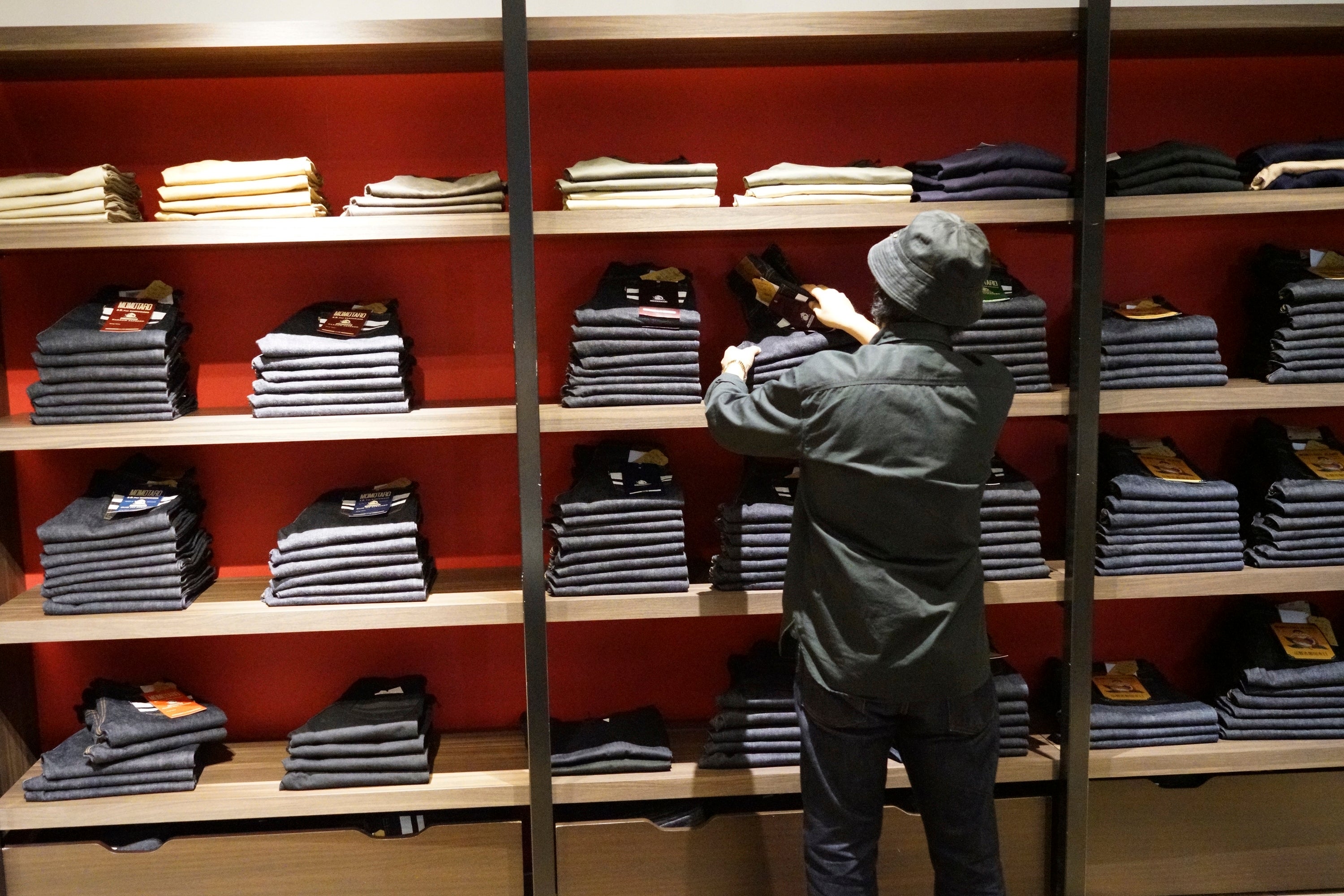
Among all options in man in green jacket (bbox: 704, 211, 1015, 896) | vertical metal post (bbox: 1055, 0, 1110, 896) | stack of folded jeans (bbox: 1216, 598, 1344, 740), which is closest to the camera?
man in green jacket (bbox: 704, 211, 1015, 896)

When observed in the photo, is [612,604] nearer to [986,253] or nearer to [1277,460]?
[986,253]

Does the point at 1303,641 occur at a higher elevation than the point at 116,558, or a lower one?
lower

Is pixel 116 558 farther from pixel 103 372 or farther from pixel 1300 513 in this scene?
pixel 1300 513

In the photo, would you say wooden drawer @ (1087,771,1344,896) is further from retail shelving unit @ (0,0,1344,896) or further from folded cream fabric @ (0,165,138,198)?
folded cream fabric @ (0,165,138,198)

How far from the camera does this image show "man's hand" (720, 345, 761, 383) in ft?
7.77

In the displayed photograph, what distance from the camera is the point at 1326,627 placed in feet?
9.50

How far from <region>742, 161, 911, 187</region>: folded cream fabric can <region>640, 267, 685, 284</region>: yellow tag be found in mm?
297

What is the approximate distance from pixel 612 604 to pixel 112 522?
4.18 ft

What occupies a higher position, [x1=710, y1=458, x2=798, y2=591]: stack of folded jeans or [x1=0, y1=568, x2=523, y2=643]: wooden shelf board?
[x1=710, y1=458, x2=798, y2=591]: stack of folded jeans

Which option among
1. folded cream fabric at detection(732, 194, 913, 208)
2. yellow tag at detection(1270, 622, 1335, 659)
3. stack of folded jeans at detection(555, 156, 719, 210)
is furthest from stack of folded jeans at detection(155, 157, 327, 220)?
yellow tag at detection(1270, 622, 1335, 659)

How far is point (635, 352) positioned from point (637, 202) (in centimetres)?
37

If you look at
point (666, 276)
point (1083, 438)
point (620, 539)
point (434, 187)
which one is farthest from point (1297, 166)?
point (434, 187)

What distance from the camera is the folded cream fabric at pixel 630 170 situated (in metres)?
2.50

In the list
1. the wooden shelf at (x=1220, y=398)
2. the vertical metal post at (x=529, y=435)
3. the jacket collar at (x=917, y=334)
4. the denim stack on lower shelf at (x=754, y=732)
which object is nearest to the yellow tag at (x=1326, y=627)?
the wooden shelf at (x=1220, y=398)
